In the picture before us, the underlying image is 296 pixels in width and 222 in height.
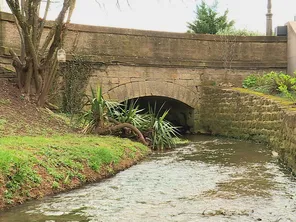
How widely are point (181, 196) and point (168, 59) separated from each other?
8.89 m

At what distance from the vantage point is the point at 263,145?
33.7 ft

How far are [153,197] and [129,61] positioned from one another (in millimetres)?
8300

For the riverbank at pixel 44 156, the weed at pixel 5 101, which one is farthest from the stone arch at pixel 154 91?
the weed at pixel 5 101

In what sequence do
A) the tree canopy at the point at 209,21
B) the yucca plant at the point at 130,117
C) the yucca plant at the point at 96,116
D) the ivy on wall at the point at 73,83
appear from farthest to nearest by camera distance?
the tree canopy at the point at 209,21
the ivy on wall at the point at 73,83
the yucca plant at the point at 130,117
the yucca plant at the point at 96,116

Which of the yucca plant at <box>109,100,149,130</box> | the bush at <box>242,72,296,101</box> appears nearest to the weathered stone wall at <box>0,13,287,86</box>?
the bush at <box>242,72,296,101</box>

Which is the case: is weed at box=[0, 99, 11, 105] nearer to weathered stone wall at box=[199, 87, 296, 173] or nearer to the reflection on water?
the reflection on water

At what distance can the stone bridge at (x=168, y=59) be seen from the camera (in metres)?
12.3

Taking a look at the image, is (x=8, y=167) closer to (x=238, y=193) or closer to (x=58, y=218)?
(x=58, y=218)

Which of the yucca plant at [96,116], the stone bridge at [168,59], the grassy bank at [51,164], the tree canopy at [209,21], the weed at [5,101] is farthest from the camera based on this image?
the tree canopy at [209,21]

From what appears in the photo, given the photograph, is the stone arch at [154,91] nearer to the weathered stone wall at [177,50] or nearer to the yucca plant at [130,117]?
the weathered stone wall at [177,50]

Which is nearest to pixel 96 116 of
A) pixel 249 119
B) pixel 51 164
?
pixel 51 164

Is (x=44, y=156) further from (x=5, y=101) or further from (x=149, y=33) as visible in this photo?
(x=149, y=33)

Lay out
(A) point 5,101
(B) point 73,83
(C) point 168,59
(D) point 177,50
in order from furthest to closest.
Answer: (D) point 177,50 < (C) point 168,59 < (B) point 73,83 < (A) point 5,101

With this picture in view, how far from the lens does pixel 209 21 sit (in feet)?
69.7
